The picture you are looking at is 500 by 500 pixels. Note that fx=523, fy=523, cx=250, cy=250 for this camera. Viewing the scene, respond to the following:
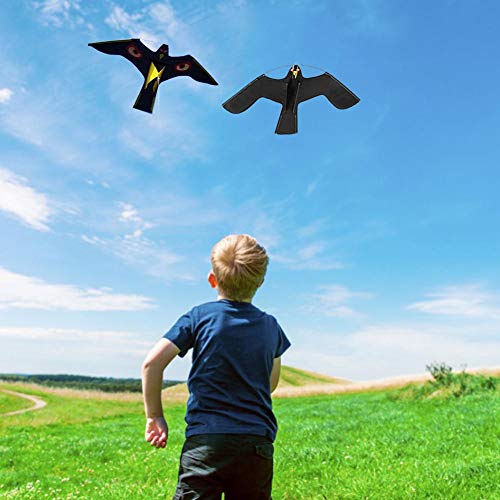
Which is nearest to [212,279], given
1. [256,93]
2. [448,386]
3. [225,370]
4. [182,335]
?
[182,335]

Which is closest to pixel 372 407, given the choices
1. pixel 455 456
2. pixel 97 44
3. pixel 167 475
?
pixel 455 456

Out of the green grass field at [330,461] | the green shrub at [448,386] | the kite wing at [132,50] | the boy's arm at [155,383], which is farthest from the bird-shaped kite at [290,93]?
the green shrub at [448,386]

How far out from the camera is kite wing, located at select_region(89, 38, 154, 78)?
5.72 meters

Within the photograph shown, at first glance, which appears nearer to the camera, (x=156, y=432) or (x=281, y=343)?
(x=156, y=432)

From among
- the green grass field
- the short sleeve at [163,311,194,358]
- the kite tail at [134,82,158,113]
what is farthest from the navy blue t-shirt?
the kite tail at [134,82,158,113]

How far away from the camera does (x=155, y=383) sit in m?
2.86

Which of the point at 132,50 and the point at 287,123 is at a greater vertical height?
the point at 132,50

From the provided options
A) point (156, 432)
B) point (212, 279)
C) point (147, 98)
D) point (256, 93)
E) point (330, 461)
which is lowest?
Result: point (330, 461)

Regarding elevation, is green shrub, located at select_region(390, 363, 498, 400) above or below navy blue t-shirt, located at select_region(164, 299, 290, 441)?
above

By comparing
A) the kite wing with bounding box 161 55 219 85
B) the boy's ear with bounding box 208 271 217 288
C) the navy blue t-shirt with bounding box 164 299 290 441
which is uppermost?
the kite wing with bounding box 161 55 219 85

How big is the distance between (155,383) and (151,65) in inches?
167

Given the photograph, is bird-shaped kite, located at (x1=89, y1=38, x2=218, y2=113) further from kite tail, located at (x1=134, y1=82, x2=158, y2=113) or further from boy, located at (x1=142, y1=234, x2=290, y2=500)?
boy, located at (x1=142, y1=234, x2=290, y2=500)

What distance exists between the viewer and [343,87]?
19.7 feet

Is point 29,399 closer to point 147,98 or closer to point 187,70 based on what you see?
point 147,98
